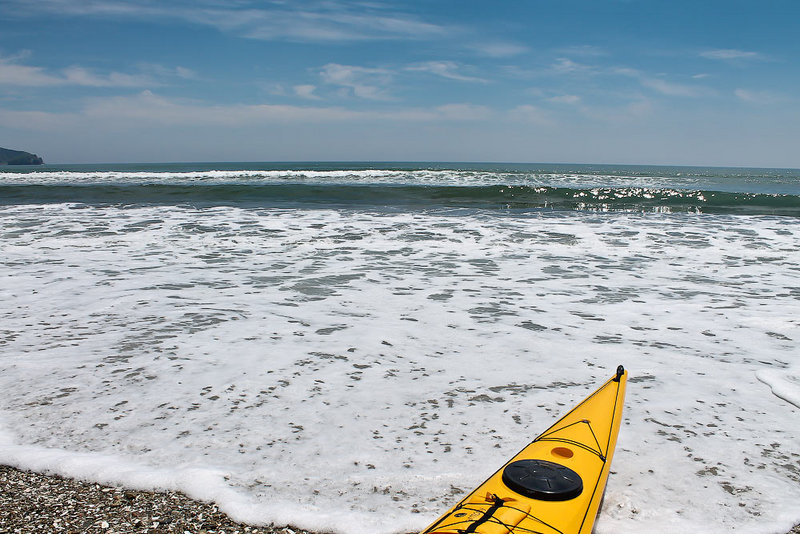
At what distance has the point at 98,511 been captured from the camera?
2371 mm

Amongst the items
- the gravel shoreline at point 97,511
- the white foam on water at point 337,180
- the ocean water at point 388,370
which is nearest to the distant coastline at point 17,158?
the white foam on water at point 337,180

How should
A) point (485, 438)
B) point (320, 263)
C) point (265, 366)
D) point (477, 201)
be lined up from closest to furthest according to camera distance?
point (485, 438) < point (265, 366) < point (320, 263) < point (477, 201)

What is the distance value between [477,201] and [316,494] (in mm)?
19787

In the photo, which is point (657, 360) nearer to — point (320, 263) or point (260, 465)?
point (260, 465)

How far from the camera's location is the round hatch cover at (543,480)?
79.4 inches

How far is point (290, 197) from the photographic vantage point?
22.0 meters

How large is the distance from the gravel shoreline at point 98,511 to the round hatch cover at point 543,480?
0.98 meters

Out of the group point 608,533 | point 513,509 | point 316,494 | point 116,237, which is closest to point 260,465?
point 316,494

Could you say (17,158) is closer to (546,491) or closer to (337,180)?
Result: (337,180)

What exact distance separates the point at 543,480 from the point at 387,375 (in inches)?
87.3

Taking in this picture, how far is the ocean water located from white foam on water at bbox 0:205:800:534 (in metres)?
0.02

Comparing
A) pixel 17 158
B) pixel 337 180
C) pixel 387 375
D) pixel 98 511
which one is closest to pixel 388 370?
pixel 387 375

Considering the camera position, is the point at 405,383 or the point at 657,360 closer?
the point at 405,383

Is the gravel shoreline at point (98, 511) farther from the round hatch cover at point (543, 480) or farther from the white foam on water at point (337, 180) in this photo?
the white foam on water at point (337, 180)
